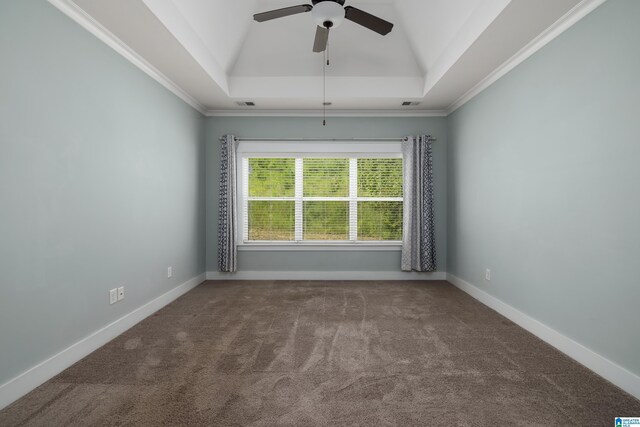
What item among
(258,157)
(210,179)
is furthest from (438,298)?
(210,179)

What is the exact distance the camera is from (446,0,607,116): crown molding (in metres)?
2.32

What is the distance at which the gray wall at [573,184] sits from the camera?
6.70 ft

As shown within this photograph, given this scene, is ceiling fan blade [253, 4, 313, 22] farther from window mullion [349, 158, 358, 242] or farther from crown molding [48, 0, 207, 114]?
window mullion [349, 158, 358, 242]

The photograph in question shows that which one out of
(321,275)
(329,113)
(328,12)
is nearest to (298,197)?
(321,275)

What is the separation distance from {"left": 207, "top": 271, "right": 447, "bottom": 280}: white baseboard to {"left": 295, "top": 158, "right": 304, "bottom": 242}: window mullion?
56 centimetres

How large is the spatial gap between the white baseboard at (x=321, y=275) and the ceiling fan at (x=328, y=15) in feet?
10.7

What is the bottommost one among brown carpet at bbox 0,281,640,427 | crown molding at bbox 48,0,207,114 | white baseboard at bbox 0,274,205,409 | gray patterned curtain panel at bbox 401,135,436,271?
brown carpet at bbox 0,281,640,427

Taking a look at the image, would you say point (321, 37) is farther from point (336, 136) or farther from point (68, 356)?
point (68, 356)

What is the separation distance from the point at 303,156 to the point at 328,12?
271 centimetres

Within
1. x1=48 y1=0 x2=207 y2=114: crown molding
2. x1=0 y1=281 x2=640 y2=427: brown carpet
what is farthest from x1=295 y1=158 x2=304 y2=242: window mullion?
x1=48 y1=0 x2=207 y2=114: crown molding

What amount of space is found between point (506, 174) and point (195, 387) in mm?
3354

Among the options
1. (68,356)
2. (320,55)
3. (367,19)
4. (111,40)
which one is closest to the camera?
(68,356)

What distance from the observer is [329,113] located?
4.91 m

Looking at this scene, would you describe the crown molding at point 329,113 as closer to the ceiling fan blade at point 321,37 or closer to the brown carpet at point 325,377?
the ceiling fan blade at point 321,37
